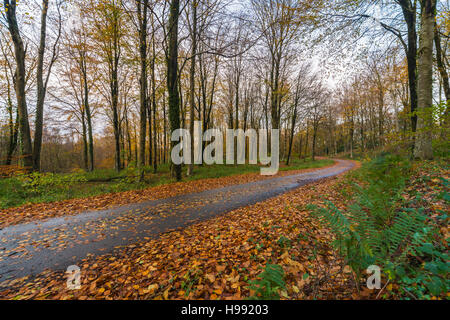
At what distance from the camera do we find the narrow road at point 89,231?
3.22 m

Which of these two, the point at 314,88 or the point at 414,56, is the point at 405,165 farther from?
the point at 314,88

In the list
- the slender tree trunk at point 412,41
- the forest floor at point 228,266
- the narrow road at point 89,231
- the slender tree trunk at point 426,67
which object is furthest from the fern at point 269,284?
the slender tree trunk at point 412,41

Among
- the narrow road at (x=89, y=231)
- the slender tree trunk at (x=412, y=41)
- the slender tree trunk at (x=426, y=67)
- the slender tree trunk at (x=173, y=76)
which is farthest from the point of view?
the slender tree trunk at (x=173, y=76)

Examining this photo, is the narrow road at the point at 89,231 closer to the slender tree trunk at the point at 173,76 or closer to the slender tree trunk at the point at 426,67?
the slender tree trunk at the point at 173,76

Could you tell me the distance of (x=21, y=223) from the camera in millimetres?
4914

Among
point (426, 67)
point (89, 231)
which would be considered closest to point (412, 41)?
point (426, 67)

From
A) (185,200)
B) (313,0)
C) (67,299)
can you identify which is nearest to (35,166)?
(185,200)

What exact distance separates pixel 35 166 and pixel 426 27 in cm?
1910

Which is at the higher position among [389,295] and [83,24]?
[83,24]

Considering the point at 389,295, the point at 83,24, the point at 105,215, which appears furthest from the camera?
the point at 83,24

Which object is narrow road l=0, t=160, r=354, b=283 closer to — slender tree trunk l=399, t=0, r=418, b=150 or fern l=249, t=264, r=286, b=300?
fern l=249, t=264, r=286, b=300

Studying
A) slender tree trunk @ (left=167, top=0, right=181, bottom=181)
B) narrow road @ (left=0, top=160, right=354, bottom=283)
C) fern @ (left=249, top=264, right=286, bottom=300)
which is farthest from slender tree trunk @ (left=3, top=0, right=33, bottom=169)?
fern @ (left=249, top=264, right=286, bottom=300)
